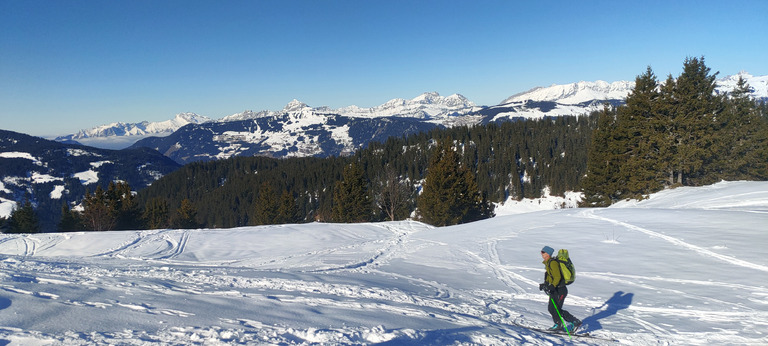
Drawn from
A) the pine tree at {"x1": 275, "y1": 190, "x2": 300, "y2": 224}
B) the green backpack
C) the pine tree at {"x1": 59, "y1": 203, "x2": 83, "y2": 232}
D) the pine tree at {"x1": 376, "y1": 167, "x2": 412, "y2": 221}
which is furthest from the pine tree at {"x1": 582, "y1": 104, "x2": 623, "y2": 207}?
the pine tree at {"x1": 59, "y1": 203, "x2": 83, "y2": 232}

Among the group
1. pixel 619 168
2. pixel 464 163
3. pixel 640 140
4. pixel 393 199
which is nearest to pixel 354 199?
pixel 393 199

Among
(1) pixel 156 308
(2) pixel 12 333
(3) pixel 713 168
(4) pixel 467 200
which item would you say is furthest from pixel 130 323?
(3) pixel 713 168

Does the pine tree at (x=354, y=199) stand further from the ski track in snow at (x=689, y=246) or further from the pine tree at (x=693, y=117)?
the pine tree at (x=693, y=117)

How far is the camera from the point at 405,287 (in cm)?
1145

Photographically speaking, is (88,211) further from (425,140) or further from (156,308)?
(425,140)

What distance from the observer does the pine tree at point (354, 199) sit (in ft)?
151

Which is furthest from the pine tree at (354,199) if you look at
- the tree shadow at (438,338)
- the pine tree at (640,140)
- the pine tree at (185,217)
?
the tree shadow at (438,338)

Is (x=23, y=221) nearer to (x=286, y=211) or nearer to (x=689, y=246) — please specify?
(x=286, y=211)

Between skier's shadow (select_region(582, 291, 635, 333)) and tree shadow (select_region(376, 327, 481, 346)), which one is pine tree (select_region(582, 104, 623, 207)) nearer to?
skier's shadow (select_region(582, 291, 635, 333))

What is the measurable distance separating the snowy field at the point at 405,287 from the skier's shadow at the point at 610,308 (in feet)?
0.15

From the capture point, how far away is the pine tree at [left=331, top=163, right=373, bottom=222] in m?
46.2

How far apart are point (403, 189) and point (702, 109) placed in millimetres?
32882

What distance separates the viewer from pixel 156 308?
6.73 metres

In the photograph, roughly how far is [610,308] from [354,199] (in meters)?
38.0
